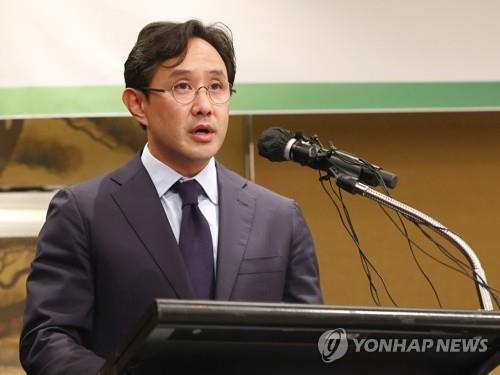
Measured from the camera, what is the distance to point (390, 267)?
3.38 meters

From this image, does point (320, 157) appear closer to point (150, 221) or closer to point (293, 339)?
point (150, 221)

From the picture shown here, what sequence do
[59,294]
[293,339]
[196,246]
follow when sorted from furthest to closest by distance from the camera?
[196,246]
[59,294]
[293,339]

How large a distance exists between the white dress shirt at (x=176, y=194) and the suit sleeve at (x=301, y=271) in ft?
0.57

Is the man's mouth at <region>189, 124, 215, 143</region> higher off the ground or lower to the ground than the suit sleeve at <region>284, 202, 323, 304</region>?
higher

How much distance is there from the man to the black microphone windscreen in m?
0.12

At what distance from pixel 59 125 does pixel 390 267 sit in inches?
45.8

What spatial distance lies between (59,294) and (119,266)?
0.41ft

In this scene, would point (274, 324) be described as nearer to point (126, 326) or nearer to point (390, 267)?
point (126, 326)

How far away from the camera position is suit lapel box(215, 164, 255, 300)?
196 cm

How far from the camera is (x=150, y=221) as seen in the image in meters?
1.98

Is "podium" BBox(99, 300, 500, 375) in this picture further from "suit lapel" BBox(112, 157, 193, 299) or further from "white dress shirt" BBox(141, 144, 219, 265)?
"white dress shirt" BBox(141, 144, 219, 265)

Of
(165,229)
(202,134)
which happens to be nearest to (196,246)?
(165,229)

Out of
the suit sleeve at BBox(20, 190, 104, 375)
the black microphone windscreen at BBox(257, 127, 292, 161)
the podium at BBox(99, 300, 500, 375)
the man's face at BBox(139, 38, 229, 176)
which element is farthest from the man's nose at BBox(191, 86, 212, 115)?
the podium at BBox(99, 300, 500, 375)

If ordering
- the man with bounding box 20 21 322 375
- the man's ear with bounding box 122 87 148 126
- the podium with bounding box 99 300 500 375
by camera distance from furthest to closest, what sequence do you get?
the man's ear with bounding box 122 87 148 126
the man with bounding box 20 21 322 375
the podium with bounding box 99 300 500 375
